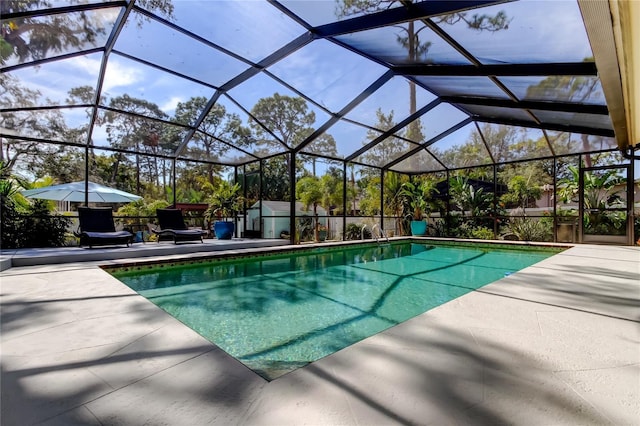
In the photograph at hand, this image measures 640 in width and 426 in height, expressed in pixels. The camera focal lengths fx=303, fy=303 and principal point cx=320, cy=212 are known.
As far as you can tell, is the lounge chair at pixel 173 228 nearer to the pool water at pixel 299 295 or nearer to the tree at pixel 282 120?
the pool water at pixel 299 295

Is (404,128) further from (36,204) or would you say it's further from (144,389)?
(36,204)

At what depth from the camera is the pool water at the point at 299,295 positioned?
3.15m

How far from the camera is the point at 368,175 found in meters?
17.2

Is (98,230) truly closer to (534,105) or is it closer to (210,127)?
(210,127)

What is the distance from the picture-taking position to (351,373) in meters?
1.79

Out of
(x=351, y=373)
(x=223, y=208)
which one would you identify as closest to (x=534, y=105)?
(x=351, y=373)

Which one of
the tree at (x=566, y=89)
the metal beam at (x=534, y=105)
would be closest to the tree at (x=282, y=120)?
the metal beam at (x=534, y=105)

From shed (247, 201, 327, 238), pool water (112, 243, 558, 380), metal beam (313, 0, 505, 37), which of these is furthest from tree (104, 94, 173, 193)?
metal beam (313, 0, 505, 37)

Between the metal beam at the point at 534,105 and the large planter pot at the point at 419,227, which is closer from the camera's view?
the metal beam at the point at 534,105

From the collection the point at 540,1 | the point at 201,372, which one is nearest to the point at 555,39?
the point at 540,1

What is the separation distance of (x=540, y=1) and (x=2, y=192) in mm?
11147

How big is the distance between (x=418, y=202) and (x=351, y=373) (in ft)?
41.3

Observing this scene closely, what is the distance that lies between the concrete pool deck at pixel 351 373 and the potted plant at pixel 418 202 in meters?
10.5

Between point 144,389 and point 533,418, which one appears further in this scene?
point 144,389
